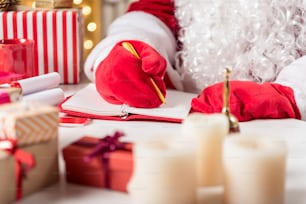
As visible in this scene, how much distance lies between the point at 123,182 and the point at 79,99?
0.50m

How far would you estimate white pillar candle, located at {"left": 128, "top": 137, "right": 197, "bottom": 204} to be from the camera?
0.61 m

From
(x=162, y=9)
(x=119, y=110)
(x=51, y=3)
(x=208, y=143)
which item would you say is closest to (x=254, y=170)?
(x=208, y=143)

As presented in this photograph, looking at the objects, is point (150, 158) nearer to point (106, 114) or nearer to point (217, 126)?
point (217, 126)

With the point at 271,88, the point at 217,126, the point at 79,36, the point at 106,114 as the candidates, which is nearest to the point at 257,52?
the point at 271,88

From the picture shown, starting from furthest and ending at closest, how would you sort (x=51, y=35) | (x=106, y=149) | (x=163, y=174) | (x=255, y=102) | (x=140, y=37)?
(x=51, y=35), (x=140, y=37), (x=255, y=102), (x=106, y=149), (x=163, y=174)

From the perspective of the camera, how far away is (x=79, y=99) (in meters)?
1.18

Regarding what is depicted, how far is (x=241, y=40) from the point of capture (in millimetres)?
1277

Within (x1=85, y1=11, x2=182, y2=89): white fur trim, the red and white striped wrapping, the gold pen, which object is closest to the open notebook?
the gold pen

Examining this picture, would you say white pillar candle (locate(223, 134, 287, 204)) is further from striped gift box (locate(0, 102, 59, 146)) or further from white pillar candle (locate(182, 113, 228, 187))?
striped gift box (locate(0, 102, 59, 146))

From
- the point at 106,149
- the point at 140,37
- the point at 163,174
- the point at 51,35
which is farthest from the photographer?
the point at 51,35

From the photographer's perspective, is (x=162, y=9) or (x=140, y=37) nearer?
(x=140, y=37)

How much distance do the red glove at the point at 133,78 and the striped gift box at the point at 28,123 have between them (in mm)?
425

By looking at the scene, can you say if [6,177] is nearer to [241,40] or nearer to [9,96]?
[9,96]

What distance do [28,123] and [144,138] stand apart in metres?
0.18
